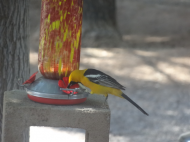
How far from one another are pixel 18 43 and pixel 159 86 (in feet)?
15.9

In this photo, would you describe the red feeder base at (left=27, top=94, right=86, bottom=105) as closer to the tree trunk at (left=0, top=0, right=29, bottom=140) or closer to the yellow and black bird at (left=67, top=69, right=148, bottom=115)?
the yellow and black bird at (left=67, top=69, right=148, bottom=115)

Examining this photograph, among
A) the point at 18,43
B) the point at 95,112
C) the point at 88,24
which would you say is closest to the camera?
the point at 95,112

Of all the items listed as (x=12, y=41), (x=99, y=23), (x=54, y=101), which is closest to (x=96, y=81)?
(x=54, y=101)

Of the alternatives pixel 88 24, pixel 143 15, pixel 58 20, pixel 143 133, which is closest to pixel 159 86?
pixel 143 133

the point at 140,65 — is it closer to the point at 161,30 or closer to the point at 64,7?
the point at 161,30

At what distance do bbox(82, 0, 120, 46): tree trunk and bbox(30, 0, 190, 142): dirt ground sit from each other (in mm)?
498

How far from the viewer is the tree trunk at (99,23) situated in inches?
412

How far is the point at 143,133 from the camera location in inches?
198

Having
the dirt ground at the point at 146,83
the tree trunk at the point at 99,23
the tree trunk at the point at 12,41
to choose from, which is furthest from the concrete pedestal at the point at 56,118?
the tree trunk at the point at 99,23

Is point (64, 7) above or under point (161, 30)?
above

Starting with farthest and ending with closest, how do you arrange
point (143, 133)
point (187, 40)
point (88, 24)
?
1. point (187, 40)
2. point (88, 24)
3. point (143, 133)

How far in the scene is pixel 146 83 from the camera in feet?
24.9

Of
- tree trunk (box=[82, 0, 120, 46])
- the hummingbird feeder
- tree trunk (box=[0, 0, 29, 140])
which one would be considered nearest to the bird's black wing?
the hummingbird feeder

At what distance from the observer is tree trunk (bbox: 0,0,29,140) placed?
3.13m
